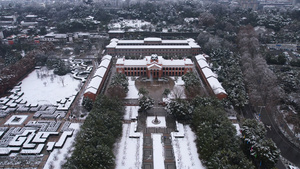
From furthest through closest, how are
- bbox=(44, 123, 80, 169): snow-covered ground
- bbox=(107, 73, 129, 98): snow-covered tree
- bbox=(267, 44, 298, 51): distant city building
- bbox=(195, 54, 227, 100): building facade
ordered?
bbox=(267, 44, 298, 51): distant city building, bbox=(195, 54, 227, 100): building facade, bbox=(107, 73, 129, 98): snow-covered tree, bbox=(44, 123, 80, 169): snow-covered ground

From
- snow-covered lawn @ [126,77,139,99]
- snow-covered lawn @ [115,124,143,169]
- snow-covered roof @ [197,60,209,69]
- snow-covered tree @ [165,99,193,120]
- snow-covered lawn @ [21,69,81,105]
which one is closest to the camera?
snow-covered lawn @ [115,124,143,169]

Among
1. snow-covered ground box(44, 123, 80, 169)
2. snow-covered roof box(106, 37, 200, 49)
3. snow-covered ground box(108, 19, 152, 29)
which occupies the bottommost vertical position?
snow-covered ground box(44, 123, 80, 169)

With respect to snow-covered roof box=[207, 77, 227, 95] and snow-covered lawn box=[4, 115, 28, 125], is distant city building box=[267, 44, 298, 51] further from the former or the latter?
snow-covered lawn box=[4, 115, 28, 125]

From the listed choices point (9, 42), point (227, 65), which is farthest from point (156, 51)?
point (9, 42)

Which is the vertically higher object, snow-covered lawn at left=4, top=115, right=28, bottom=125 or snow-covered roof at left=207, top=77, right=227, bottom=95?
snow-covered roof at left=207, top=77, right=227, bottom=95

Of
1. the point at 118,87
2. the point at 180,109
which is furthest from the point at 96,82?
the point at 180,109

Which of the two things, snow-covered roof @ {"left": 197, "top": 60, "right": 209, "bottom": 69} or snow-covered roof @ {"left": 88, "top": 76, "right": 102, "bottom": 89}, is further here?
snow-covered roof @ {"left": 197, "top": 60, "right": 209, "bottom": 69}

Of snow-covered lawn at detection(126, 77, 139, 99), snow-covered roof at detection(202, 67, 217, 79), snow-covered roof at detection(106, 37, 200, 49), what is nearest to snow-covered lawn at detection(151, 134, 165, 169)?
snow-covered lawn at detection(126, 77, 139, 99)

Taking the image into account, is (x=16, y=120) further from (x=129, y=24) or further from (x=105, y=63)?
(x=129, y=24)
